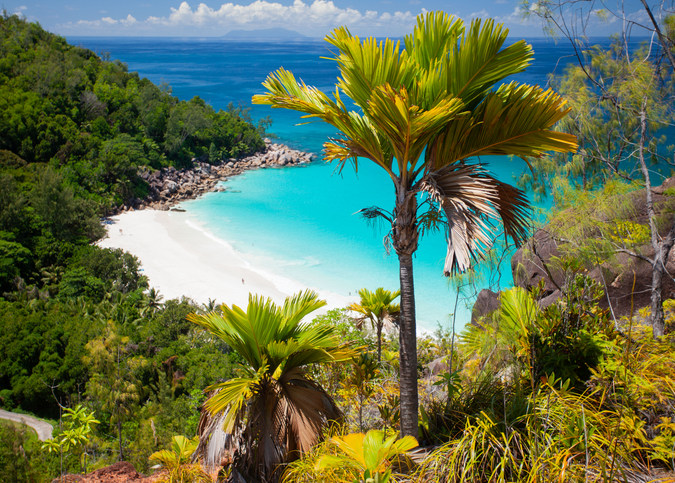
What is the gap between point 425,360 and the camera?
36.1 ft

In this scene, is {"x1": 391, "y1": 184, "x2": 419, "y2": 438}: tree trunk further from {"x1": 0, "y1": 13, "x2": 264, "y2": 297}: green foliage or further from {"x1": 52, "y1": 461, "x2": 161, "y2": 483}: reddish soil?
{"x1": 0, "y1": 13, "x2": 264, "y2": 297}: green foliage

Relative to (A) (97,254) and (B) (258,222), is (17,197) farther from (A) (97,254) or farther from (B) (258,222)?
(B) (258,222)

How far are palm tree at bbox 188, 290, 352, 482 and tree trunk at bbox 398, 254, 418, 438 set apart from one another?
75 cm

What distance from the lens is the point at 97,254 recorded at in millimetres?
23594

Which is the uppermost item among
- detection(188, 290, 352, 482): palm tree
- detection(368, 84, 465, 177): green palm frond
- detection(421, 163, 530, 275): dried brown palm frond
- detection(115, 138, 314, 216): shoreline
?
detection(368, 84, 465, 177): green palm frond

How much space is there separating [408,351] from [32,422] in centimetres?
1640

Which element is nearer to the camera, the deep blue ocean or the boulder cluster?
the deep blue ocean

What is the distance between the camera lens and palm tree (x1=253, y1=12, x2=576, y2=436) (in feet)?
10.8

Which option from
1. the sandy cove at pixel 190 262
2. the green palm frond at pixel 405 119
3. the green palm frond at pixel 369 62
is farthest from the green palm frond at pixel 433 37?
the sandy cove at pixel 190 262

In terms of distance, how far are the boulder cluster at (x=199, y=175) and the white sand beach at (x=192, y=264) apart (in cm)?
429

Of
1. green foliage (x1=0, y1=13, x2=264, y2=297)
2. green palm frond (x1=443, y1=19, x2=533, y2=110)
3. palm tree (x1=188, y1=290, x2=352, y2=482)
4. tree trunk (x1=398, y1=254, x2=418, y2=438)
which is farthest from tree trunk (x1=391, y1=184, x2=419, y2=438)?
green foliage (x1=0, y1=13, x2=264, y2=297)

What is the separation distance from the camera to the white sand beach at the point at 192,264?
22.6 meters

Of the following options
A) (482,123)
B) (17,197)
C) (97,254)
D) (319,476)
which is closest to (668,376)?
(482,123)

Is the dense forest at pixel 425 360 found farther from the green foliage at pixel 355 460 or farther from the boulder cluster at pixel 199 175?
the boulder cluster at pixel 199 175
